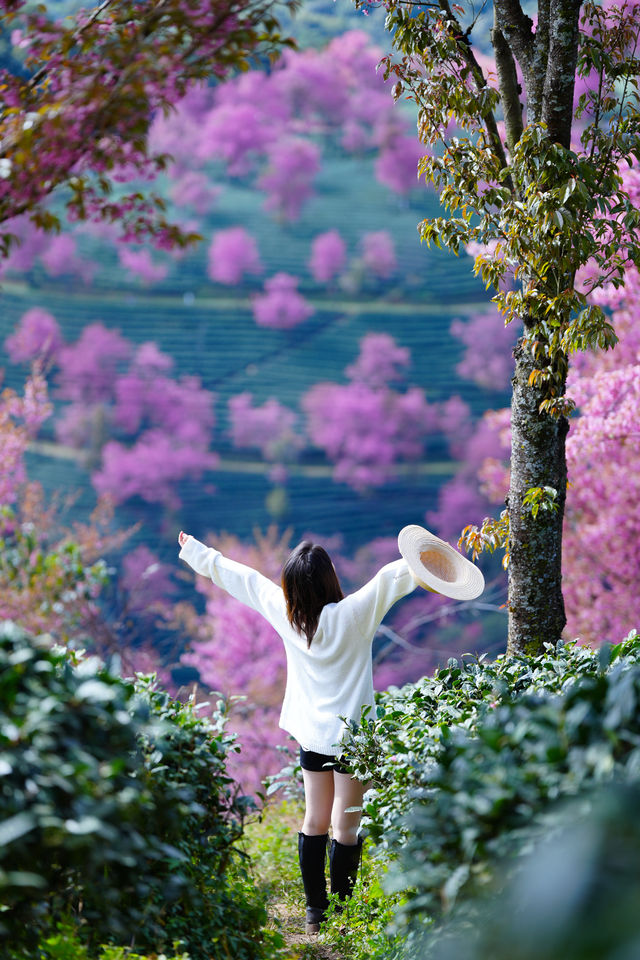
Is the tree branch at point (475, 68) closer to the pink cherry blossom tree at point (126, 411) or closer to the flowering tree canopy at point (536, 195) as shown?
the flowering tree canopy at point (536, 195)

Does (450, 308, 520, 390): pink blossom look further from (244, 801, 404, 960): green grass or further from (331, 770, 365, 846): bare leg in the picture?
(331, 770, 365, 846): bare leg

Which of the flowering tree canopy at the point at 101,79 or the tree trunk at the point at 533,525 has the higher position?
the flowering tree canopy at the point at 101,79

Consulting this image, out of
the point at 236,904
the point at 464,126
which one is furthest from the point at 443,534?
the point at 236,904

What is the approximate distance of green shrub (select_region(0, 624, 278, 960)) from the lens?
1243 mm

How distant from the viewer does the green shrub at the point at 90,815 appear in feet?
4.08

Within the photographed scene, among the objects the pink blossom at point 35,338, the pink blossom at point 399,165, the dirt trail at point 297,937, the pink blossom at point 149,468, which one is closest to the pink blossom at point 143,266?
the pink blossom at point 35,338

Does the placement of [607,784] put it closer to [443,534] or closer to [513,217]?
[513,217]

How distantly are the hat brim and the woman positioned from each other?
4cm

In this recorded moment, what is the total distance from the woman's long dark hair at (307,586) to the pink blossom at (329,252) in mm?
5719

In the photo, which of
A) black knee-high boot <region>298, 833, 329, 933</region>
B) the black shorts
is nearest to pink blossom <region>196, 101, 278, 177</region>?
the black shorts

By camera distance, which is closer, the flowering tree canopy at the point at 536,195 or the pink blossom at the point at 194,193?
the flowering tree canopy at the point at 536,195

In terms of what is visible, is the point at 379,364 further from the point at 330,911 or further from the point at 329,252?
the point at 330,911

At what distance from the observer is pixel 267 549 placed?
22.7ft

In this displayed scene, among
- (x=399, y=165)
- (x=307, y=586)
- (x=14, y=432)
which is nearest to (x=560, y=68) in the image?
(x=307, y=586)
